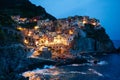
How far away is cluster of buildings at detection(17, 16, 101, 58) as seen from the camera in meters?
109

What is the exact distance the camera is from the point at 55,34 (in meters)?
130

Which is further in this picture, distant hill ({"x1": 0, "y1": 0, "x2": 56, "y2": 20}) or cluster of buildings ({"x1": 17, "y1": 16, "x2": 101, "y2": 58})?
distant hill ({"x1": 0, "y1": 0, "x2": 56, "y2": 20})

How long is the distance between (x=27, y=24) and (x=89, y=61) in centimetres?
5661

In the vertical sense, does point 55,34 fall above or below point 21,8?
below

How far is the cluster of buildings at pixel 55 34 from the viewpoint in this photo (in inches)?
4291

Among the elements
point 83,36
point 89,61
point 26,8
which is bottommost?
point 89,61

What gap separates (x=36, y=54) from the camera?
85.3 metres

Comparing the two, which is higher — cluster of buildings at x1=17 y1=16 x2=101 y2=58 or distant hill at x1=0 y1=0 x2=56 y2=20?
distant hill at x1=0 y1=0 x2=56 y2=20

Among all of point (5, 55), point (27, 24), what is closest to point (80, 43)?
point (27, 24)

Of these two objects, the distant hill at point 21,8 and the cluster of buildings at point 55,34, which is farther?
the distant hill at point 21,8

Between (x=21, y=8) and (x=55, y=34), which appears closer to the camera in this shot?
(x=55, y=34)

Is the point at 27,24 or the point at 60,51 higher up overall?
the point at 27,24

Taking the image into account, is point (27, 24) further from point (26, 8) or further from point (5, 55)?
point (5, 55)

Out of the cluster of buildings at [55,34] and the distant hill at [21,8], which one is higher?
the distant hill at [21,8]
